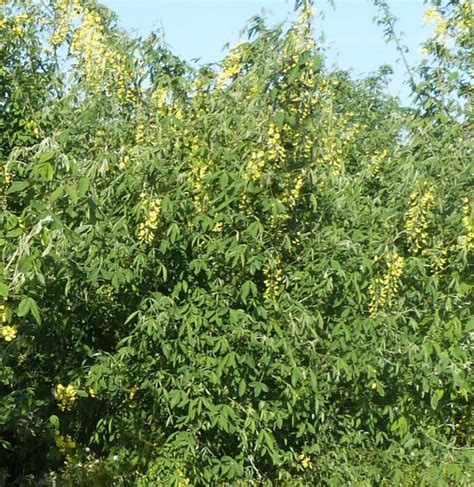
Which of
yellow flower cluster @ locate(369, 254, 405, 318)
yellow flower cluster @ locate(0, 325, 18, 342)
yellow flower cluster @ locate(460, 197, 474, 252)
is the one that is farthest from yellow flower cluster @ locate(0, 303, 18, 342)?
yellow flower cluster @ locate(460, 197, 474, 252)

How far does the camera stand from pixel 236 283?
4484 mm

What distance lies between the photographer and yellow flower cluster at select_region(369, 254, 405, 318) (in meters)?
4.67

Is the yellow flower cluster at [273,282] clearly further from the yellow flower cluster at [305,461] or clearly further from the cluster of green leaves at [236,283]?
the yellow flower cluster at [305,461]

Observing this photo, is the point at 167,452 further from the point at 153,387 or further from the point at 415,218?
the point at 415,218

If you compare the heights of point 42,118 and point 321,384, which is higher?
point 42,118

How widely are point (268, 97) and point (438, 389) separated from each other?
181 cm

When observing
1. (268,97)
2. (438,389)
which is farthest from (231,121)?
(438,389)

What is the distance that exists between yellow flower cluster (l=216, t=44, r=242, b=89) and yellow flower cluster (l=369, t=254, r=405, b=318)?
4.13ft

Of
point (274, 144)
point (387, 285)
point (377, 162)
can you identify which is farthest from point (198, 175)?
point (377, 162)

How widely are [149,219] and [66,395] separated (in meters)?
1.00

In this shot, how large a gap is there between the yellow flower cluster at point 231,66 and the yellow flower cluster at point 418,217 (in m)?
1.13

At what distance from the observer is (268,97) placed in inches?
174

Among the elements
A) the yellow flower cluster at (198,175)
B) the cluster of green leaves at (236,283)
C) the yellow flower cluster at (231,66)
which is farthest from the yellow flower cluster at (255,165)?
the yellow flower cluster at (231,66)

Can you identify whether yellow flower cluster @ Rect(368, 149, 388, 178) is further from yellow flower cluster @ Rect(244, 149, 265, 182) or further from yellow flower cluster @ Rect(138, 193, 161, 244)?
yellow flower cluster @ Rect(138, 193, 161, 244)
